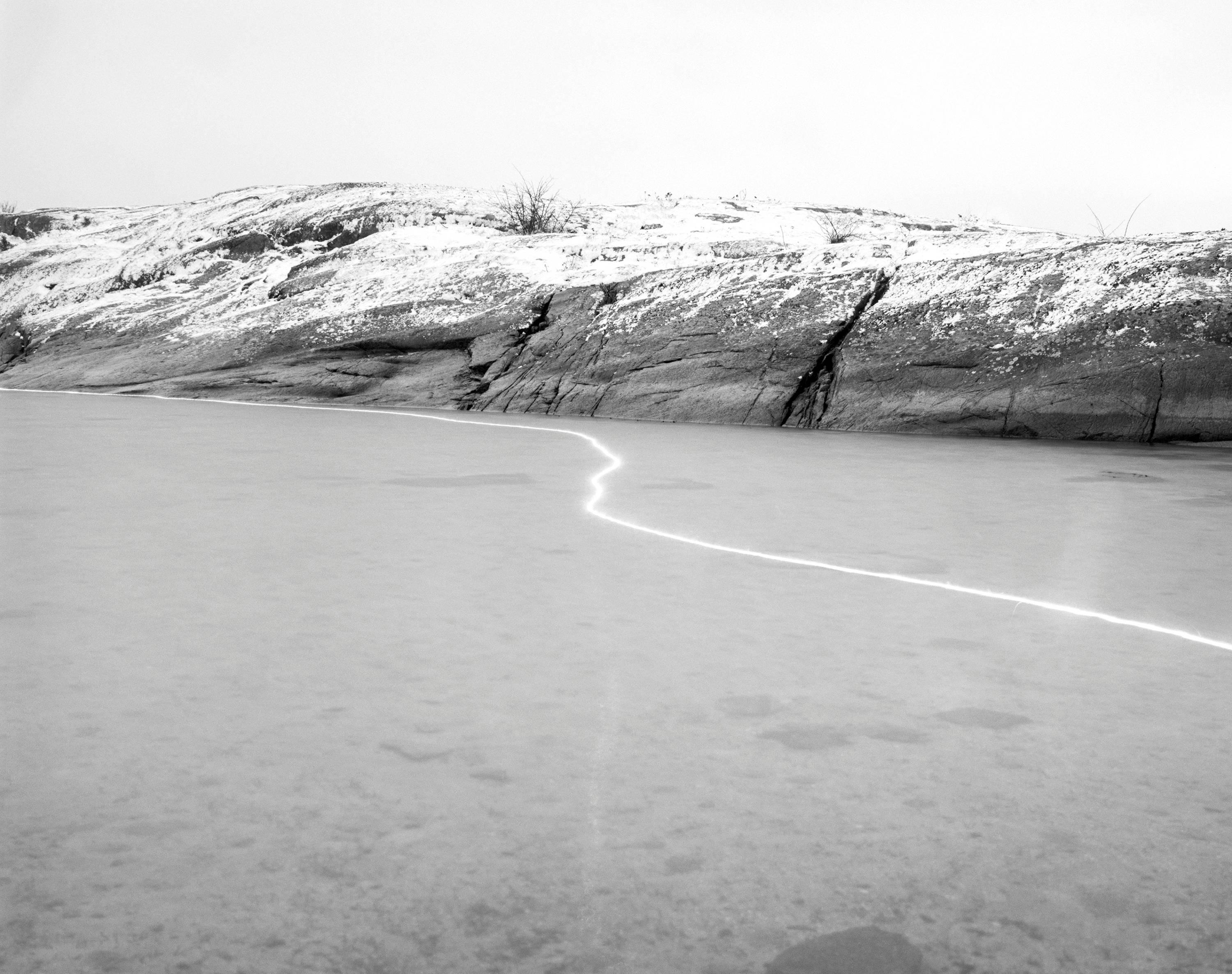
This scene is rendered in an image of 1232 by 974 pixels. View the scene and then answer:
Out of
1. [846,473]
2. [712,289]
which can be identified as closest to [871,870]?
[846,473]

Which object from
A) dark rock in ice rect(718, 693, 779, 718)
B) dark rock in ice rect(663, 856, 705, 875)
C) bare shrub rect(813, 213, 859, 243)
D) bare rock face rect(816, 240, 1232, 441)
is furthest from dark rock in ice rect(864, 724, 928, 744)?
bare shrub rect(813, 213, 859, 243)

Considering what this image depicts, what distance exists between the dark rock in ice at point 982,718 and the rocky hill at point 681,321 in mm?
5036

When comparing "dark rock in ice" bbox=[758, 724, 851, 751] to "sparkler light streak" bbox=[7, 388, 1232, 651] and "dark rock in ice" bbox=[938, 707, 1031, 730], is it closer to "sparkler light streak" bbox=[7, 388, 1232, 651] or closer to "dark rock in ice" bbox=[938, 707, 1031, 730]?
"dark rock in ice" bbox=[938, 707, 1031, 730]

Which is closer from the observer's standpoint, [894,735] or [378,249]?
[894,735]

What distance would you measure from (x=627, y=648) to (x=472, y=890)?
0.81m

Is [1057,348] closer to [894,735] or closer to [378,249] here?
[894,735]

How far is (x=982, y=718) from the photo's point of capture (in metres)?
1.55

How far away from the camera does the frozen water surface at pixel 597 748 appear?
1024 mm

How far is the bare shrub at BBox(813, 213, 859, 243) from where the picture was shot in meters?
9.73

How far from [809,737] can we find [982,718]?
25cm

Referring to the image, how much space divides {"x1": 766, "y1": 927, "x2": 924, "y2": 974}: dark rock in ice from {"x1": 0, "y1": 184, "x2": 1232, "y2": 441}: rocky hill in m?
5.67

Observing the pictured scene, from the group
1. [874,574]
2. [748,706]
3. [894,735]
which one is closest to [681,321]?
[874,574]

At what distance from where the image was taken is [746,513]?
10.7ft

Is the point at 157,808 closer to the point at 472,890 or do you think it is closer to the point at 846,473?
the point at 472,890
